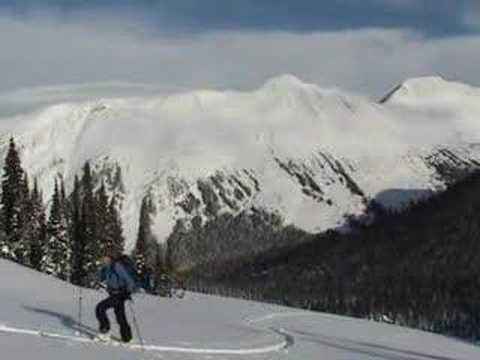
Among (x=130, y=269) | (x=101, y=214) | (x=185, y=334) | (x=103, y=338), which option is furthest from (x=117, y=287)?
(x=101, y=214)

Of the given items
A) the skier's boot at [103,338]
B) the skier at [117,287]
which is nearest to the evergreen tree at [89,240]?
the skier's boot at [103,338]

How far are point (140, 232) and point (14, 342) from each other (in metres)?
91.5

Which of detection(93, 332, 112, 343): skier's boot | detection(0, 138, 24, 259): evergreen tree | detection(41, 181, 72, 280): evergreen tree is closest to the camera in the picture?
detection(93, 332, 112, 343): skier's boot

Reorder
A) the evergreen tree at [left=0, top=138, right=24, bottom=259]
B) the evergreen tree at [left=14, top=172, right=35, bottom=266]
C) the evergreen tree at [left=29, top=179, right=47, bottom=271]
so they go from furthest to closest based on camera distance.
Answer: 1. the evergreen tree at [left=29, top=179, right=47, bottom=271]
2. the evergreen tree at [left=0, top=138, right=24, bottom=259]
3. the evergreen tree at [left=14, top=172, right=35, bottom=266]

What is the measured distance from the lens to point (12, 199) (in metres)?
92.0

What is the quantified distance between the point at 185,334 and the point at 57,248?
63860 millimetres

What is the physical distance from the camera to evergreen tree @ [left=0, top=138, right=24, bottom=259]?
89.3 meters

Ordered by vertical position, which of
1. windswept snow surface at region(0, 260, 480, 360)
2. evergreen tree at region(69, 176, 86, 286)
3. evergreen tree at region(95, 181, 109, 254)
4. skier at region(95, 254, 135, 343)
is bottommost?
windswept snow surface at region(0, 260, 480, 360)

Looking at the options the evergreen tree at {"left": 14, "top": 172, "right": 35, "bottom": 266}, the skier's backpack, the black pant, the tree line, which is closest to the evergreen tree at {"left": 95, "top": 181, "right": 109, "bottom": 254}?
the tree line

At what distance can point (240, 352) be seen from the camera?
3081cm

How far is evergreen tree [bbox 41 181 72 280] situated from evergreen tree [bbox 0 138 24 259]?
3718 mm

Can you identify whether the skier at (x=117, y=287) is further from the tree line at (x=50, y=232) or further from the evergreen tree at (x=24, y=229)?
the evergreen tree at (x=24, y=229)

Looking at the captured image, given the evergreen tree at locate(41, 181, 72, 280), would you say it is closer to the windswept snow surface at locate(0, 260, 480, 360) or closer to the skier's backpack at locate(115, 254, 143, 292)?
the windswept snow surface at locate(0, 260, 480, 360)

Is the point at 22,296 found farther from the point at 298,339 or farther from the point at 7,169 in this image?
the point at 7,169
